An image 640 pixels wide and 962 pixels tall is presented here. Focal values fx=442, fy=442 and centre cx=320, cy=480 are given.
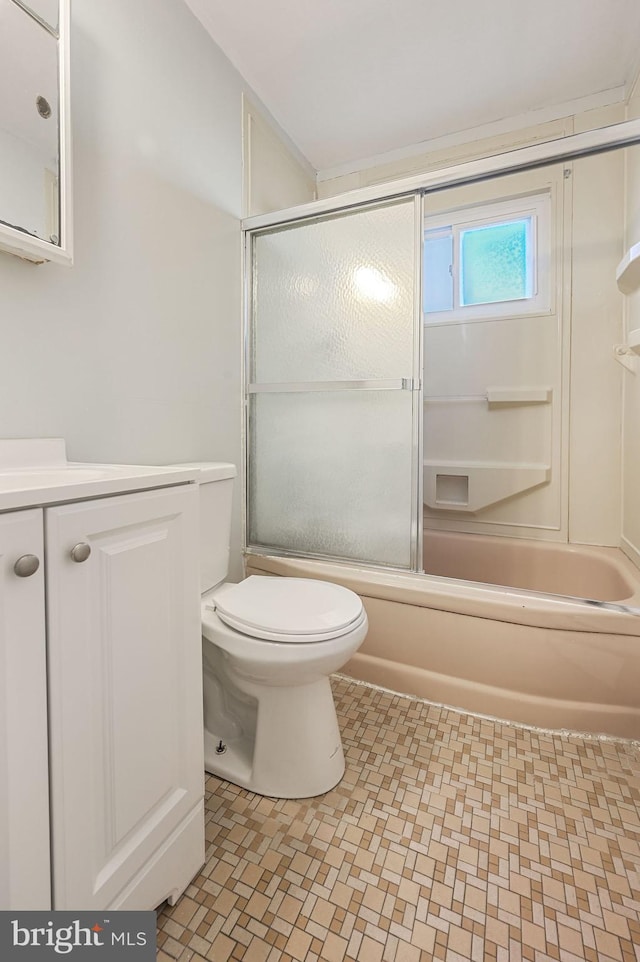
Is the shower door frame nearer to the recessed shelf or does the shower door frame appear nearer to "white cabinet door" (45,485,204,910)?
the recessed shelf

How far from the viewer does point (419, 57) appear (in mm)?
1813

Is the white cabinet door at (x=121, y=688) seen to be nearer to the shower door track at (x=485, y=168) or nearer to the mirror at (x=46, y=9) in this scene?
the mirror at (x=46, y=9)

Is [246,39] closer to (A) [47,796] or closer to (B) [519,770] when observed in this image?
(A) [47,796]

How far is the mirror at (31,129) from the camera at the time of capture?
3.22 ft

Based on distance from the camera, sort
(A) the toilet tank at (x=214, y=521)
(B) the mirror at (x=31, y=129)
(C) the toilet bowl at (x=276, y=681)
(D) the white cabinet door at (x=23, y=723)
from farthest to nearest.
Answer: (A) the toilet tank at (x=214, y=521) → (C) the toilet bowl at (x=276, y=681) → (B) the mirror at (x=31, y=129) → (D) the white cabinet door at (x=23, y=723)

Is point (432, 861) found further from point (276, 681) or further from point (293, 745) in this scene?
point (276, 681)

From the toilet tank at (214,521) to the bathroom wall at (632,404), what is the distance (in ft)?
5.61

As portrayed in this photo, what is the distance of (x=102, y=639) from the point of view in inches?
28.1

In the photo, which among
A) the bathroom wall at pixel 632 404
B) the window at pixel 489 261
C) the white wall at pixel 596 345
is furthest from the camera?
the window at pixel 489 261

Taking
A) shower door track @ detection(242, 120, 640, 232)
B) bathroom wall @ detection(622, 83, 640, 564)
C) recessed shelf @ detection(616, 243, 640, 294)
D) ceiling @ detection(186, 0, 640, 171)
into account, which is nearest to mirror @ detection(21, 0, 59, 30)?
ceiling @ detection(186, 0, 640, 171)

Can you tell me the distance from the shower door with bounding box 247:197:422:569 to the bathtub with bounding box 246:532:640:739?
6.4 inches

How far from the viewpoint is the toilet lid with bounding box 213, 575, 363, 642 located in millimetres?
1093

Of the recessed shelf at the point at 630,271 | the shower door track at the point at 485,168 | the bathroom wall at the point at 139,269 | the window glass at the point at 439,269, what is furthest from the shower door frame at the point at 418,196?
the window glass at the point at 439,269

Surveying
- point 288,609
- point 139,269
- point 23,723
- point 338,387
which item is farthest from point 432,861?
point 139,269
